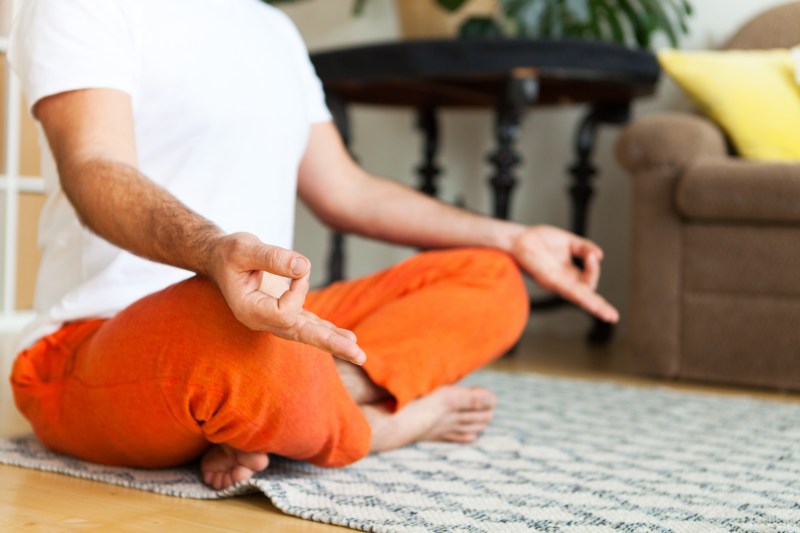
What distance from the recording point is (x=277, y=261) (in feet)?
2.26

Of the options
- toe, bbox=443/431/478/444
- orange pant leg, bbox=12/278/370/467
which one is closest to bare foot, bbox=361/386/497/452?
toe, bbox=443/431/478/444

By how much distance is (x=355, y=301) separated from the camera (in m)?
1.26

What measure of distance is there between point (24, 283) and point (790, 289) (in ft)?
6.42

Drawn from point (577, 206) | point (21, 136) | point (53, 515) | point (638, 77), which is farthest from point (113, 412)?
point (21, 136)

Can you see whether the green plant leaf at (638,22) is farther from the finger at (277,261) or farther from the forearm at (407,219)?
the finger at (277,261)

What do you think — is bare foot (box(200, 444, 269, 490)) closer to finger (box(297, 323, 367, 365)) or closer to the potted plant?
finger (box(297, 323, 367, 365))

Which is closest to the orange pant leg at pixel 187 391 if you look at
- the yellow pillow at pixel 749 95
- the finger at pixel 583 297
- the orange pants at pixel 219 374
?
the orange pants at pixel 219 374

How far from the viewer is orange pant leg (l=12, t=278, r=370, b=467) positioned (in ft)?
2.79

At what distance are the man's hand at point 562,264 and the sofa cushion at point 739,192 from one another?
25.2 inches

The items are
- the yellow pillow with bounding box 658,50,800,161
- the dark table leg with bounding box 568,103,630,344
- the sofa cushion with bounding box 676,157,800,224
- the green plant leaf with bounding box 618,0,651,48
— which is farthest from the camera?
the dark table leg with bounding box 568,103,630,344

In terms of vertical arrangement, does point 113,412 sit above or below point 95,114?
below

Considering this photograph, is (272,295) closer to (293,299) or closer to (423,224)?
(293,299)

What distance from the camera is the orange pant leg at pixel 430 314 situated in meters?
1.12

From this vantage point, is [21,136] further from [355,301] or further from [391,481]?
[391,481]
